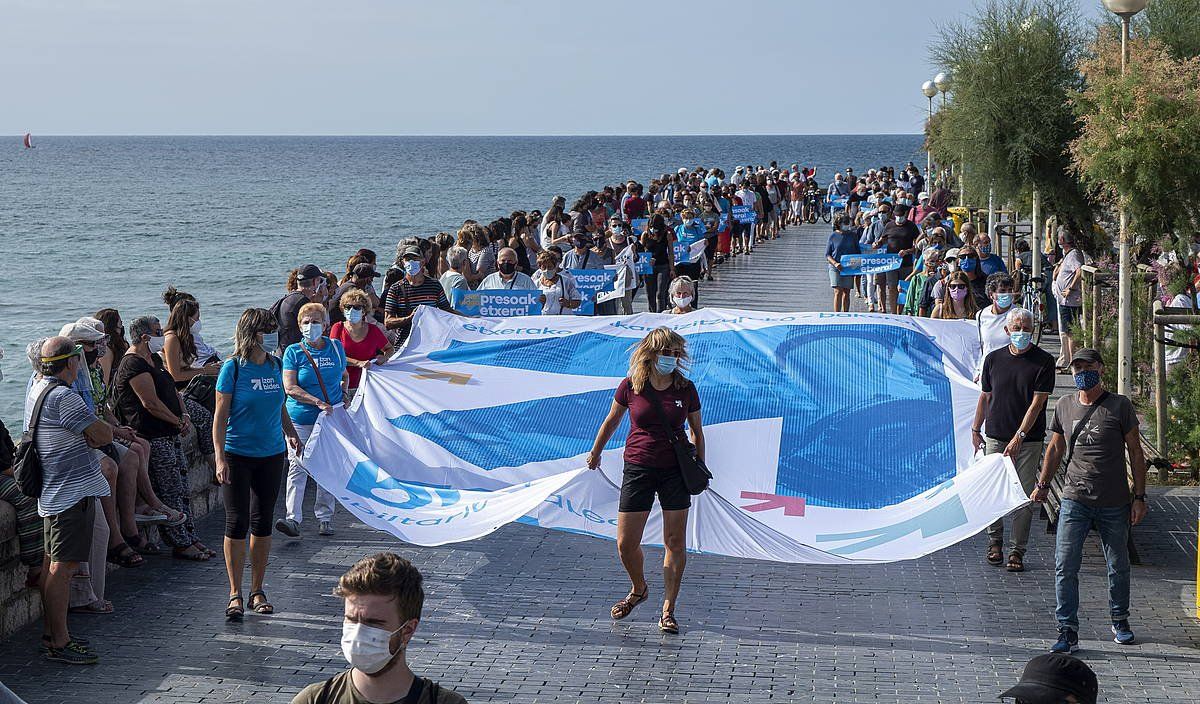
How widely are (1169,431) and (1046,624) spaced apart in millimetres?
4604

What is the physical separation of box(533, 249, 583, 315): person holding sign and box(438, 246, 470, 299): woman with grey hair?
88 cm

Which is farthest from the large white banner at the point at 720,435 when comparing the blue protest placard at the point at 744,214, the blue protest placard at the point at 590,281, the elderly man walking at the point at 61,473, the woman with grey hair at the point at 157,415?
the blue protest placard at the point at 744,214

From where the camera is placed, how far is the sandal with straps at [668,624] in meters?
8.52

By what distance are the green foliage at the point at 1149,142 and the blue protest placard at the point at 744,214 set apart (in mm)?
20402

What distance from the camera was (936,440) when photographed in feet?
33.3

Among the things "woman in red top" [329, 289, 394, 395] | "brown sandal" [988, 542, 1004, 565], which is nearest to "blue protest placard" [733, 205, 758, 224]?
"woman in red top" [329, 289, 394, 395]

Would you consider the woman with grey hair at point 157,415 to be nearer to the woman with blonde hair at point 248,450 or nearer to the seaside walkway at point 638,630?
the seaside walkway at point 638,630

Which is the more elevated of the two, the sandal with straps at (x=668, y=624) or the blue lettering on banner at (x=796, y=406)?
the blue lettering on banner at (x=796, y=406)

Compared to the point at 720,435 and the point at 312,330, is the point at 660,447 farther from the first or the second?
the point at 312,330

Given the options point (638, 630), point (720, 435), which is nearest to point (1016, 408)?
point (720, 435)

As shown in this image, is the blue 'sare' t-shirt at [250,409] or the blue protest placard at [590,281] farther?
the blue protest placard at [590,281]

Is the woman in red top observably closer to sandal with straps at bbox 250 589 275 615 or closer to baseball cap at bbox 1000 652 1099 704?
sandal with straps at bbox 250 589 275 615

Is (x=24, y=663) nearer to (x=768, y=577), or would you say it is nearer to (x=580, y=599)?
(x=580, y=599)

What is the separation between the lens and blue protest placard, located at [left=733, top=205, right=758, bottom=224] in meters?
33.2
